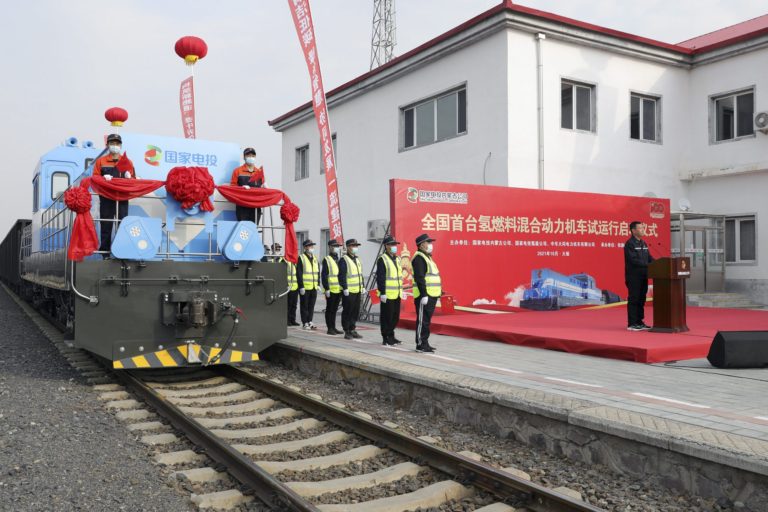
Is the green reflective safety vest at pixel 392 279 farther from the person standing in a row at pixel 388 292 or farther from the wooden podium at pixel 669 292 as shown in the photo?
the wooden podium at pixel 669 292

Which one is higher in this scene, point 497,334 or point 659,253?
point 659,253

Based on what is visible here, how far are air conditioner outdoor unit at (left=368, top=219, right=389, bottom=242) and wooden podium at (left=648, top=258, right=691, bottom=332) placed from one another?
9.32 meters

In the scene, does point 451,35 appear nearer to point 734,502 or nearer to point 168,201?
point 168,201

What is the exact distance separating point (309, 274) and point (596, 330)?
214 inches

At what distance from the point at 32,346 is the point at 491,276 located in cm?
886

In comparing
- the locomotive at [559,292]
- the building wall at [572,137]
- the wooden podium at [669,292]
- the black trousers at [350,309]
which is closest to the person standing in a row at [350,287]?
the black trousers at [350,309]

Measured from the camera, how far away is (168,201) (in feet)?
26.7

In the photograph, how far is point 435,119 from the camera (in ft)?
59.2

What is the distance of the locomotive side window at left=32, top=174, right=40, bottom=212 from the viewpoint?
12.4 meters

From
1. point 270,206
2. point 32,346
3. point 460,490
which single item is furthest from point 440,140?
point 460,490

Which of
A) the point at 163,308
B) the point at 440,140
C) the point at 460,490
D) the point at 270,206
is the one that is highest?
the point at 440,140

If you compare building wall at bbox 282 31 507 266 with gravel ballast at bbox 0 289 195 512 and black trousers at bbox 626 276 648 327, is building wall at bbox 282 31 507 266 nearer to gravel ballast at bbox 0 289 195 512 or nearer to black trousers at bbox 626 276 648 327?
black trousers at bbox 626 276 648 327

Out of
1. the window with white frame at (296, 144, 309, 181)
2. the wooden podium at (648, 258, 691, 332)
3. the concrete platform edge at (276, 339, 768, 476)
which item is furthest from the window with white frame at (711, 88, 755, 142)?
the concrete platform edge at (276, 339, 768, 476)

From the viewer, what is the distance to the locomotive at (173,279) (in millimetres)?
7242
